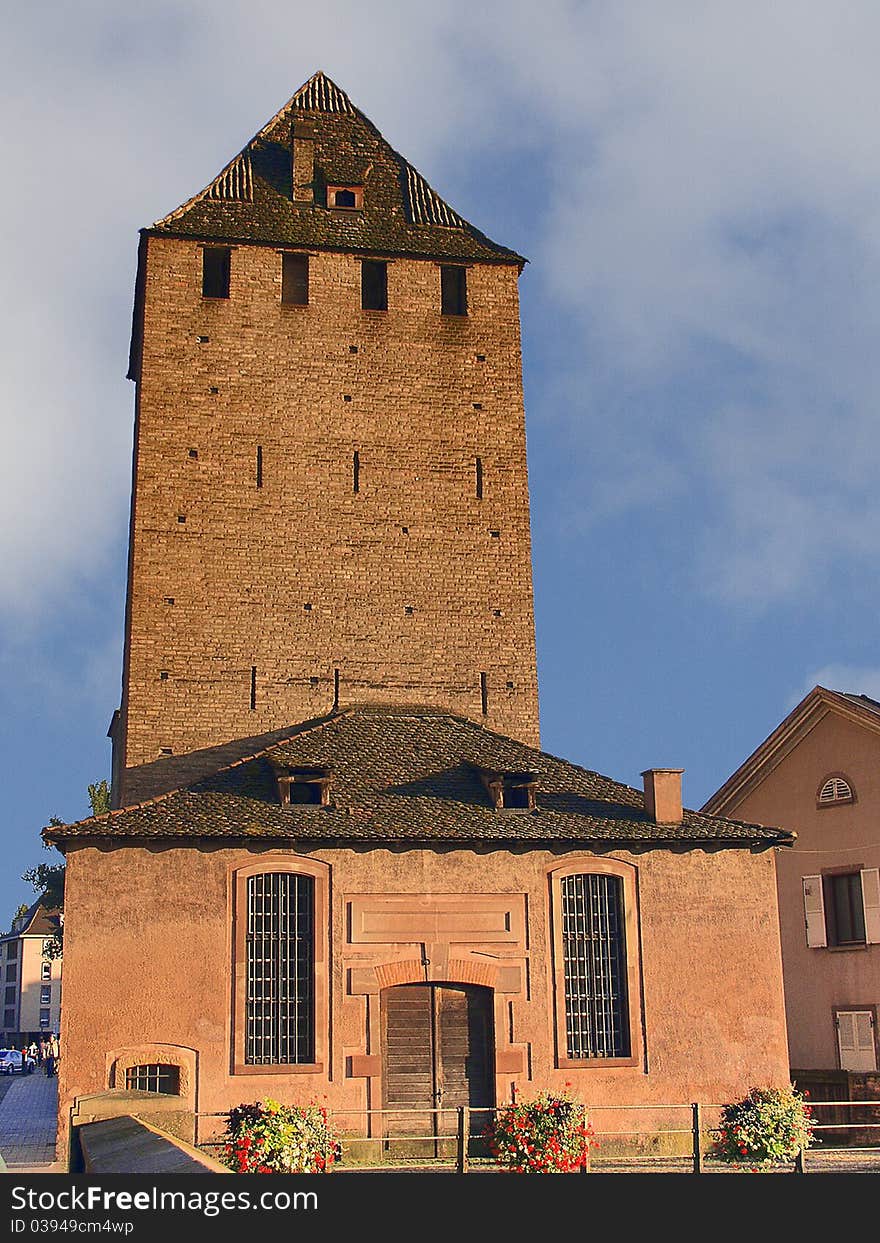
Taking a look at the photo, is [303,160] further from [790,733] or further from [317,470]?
[790,733]

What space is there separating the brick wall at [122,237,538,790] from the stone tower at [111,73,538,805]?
1.9 inches

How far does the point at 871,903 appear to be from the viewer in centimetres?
2939

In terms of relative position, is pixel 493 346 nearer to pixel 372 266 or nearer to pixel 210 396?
pixel 372 266

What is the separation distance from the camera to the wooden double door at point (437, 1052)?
2270 cm

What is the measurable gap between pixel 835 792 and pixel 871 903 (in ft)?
9.11

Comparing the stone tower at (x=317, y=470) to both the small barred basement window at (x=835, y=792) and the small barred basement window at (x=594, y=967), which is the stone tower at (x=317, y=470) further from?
the small barred basement window at (x=835, y=792)

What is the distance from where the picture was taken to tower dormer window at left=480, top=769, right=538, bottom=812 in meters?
24.3

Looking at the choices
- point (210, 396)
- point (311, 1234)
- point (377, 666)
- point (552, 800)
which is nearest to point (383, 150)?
point (210, 396)

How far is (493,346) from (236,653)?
10190 millimetres

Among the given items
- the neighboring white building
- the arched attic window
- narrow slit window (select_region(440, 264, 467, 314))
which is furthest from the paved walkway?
the neighboring white building

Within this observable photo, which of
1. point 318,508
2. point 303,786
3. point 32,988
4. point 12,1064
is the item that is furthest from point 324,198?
point 32,988

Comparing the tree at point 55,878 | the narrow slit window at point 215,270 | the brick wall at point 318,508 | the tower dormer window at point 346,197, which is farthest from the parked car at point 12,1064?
the tower dormer window at point 346,197

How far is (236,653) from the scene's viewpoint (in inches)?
1172

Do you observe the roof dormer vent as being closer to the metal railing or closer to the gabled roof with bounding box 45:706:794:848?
the gabled roof with bounding box 45:706:794:848
